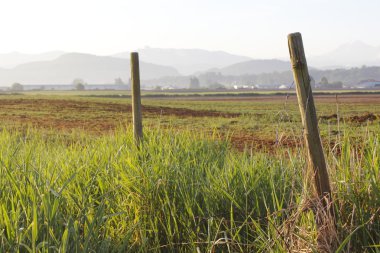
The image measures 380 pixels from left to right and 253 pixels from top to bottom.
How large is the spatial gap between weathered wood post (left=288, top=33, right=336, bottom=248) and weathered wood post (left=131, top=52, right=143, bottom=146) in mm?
3775

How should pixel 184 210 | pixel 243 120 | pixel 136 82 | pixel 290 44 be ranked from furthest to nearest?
pixel 243 120, pixel 136 82, pixel 184 210, pixel 290 44

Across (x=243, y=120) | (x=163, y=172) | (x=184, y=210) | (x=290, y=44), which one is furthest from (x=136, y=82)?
(x=243, y=120)

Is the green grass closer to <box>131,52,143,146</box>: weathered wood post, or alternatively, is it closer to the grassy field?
the grassy field

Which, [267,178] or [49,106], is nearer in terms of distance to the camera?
[267,178]

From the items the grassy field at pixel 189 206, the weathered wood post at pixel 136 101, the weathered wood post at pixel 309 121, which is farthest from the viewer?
the weathered wood post at pixel 136 101

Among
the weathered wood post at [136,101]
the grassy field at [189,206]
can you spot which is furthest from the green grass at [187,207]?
the weathered wood post at [136,101]

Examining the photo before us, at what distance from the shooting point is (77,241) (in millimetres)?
3451

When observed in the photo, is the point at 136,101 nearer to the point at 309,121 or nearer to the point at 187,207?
the point at 187,207

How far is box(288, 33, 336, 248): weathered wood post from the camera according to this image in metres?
3.92

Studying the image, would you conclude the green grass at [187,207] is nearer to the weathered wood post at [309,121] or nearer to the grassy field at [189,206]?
the grassy field at [189,206]

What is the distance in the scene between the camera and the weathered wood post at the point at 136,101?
24.6ft

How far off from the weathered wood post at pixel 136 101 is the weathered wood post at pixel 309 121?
149 inches

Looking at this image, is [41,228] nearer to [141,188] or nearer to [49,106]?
[141,188]

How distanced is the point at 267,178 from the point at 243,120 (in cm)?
1855
